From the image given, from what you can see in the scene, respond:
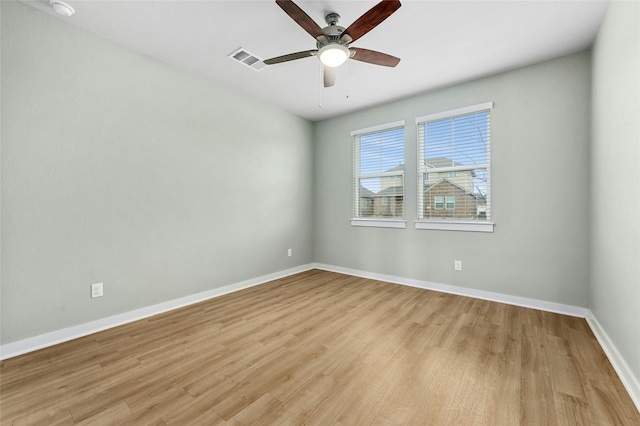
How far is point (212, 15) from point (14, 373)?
3065 mm

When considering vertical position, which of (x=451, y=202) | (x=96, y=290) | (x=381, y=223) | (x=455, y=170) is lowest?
(x=96, y=290)

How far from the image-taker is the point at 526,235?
3.05 m

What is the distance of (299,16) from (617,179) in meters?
2.56

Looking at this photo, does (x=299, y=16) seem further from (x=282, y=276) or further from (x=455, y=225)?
(x=282, y=276)

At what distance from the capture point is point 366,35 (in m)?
2.49

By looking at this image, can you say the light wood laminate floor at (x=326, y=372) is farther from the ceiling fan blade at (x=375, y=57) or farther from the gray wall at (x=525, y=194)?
the ceiling fan blade at (x=375, y=57)

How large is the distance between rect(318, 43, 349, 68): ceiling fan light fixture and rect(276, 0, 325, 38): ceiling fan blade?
0.11m

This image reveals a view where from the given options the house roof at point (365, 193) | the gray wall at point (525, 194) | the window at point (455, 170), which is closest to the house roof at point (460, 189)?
the window at point (455, 170)

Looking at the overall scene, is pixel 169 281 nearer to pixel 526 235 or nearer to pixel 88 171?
pixel 88 171

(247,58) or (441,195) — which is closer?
(247,58)

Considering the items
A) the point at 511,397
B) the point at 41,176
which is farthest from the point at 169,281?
the point at 511,397

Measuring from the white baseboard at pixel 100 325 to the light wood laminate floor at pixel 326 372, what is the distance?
0.09 metres

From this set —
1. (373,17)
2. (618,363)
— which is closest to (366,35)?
(373,17)

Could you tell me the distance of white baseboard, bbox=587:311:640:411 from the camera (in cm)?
155
